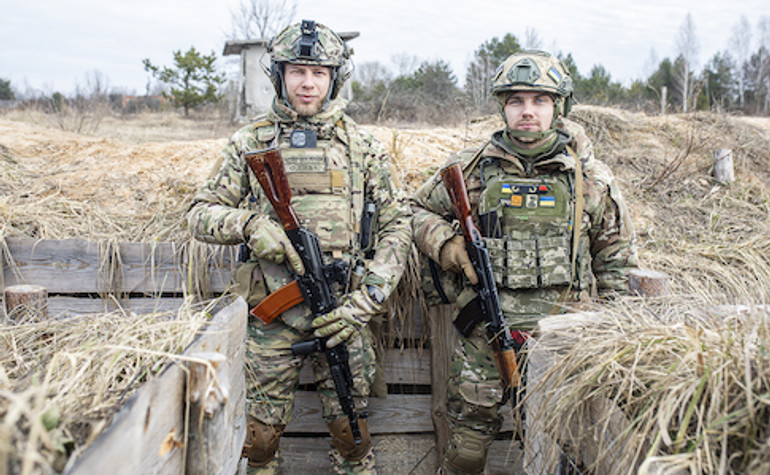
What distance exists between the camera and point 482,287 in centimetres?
267

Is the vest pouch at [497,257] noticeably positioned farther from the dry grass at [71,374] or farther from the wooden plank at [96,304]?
the wooden plank at [96,304]

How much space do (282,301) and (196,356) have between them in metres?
1.51

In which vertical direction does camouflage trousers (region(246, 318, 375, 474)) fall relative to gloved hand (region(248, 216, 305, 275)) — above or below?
below

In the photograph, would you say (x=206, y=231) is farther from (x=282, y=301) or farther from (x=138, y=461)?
(x=138, y=461)

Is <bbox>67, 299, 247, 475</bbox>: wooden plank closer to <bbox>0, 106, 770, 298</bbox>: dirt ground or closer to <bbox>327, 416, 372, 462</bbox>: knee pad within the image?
<bbox>327, 416, 372, 462</bbox>: knee pad

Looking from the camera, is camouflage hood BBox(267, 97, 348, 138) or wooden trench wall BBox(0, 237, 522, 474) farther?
wooden trench wall BBox(0, 237, 522, 474)

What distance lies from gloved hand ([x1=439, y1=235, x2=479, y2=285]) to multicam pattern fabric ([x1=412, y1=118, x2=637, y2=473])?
32 millimetres

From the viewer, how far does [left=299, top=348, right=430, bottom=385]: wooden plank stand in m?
3.48

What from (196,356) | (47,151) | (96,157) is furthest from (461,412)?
(47,151)

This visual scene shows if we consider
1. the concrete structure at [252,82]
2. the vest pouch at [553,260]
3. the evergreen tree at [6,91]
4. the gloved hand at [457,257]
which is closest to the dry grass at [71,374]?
the gloved hand at [457,257]

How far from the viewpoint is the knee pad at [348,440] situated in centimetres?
287

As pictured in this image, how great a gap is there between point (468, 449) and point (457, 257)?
1.00 metres

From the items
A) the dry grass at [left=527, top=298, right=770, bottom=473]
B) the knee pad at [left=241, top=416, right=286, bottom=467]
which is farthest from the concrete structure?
the dry grass at [left=527, top=298, right=770, bottom=473]

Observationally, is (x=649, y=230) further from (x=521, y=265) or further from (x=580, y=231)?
(x=521, y=265)
